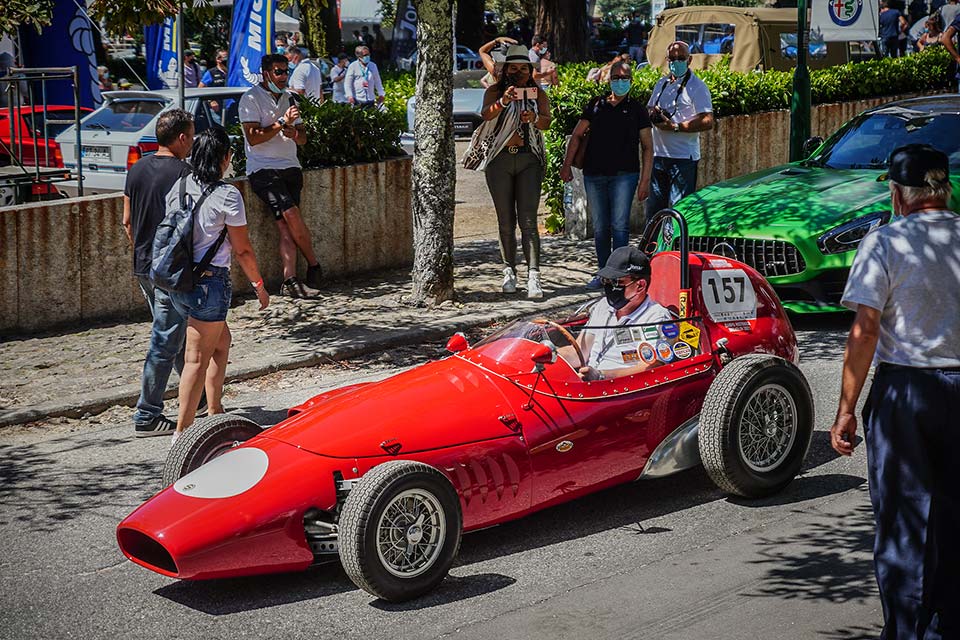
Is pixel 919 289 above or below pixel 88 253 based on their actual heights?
above

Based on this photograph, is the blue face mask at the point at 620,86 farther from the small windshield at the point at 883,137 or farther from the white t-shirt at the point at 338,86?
the white t-shirt at the point at 338,86

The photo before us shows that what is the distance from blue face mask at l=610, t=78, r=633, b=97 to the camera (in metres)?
11.1

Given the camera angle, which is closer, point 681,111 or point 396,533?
point 396,533

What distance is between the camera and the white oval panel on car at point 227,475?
5414 millimetres

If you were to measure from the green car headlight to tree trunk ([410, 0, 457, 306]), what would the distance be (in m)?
3.20

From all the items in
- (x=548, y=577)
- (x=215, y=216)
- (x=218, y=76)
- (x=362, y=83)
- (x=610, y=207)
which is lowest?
(x=548, y=577)

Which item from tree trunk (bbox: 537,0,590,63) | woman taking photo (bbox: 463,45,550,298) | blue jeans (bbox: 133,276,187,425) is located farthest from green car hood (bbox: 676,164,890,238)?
tree trunk (bbox: 537,0,590,63)

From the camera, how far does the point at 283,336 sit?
1017 centimetres

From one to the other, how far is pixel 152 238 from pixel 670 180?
5.70m

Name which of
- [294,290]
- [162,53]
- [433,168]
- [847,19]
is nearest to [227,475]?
[433,168]

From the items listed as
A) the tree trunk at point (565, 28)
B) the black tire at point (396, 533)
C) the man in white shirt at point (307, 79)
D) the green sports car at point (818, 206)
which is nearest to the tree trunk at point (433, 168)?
the green sports car at point (818, 206)

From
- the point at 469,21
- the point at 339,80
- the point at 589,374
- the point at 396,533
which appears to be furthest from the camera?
the point at 469,21

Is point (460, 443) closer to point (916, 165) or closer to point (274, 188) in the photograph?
point (916, 165)

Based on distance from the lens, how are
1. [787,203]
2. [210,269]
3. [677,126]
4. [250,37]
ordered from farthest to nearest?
[250,37], [677,126], [787,203], [210,269]
